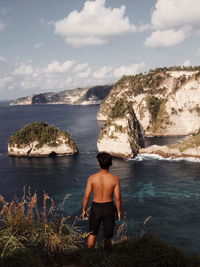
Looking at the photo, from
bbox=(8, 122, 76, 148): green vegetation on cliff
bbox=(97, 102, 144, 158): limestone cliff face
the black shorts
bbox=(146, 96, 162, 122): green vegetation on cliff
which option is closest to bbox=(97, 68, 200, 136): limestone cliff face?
bbox=(146, 96, 162, 122): green vegetation on cliff

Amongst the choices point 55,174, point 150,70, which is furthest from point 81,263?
point 150,70

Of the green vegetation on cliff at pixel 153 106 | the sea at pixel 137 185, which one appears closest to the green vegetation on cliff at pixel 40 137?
the sea at pixel 137 185

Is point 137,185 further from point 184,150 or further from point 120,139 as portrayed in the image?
point 184,150

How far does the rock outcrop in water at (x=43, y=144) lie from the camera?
87.7 m

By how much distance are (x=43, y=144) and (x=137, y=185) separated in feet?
139

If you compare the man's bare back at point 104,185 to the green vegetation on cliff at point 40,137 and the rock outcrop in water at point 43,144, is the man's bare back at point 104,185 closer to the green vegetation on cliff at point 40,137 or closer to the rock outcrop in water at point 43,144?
the rock outcrop in water at point 43,144

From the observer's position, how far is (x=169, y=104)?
397ft

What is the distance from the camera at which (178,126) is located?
116875 mm

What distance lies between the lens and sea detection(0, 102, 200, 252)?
38.0 metres

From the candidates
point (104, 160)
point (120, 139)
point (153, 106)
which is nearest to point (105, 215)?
point (104, 160)

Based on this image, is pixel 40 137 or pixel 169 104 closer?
pixel 40 137

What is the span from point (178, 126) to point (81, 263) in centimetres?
11510

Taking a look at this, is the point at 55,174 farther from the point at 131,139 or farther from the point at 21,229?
the point at 21,229

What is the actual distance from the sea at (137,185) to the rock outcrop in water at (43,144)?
348cm
